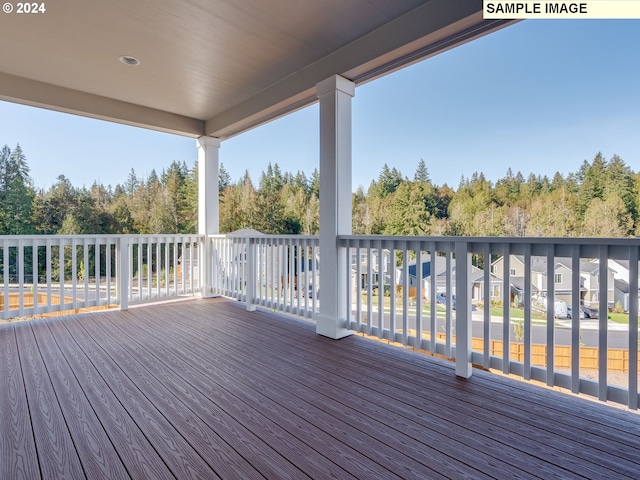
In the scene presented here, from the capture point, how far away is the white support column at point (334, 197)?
302 cm

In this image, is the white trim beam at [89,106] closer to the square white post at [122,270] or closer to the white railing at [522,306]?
the square white post at [122,270]

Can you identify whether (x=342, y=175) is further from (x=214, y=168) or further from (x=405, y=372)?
(x=214, y=168)

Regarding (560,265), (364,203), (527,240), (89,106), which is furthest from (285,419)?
(364,203)

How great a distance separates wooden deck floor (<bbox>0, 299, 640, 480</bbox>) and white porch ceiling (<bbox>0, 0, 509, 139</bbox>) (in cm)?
250

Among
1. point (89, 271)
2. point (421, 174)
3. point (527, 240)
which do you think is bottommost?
point (89, 271)

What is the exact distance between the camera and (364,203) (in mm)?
6410

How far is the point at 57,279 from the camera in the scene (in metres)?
4.05

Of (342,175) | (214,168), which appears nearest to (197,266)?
(214,168)

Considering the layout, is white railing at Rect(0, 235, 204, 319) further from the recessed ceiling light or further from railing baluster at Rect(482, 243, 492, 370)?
railing baluster at Rect(482, 243, 492, 370)

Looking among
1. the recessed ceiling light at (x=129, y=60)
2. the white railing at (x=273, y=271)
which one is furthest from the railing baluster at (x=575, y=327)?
the recessed ceiling light at (x=129, y=60)

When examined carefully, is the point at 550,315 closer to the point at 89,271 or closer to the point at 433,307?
the point at 433,307

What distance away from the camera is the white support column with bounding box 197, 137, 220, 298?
5.05m

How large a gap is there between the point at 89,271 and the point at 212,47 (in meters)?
3.23

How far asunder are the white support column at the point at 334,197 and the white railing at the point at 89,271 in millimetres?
2801
